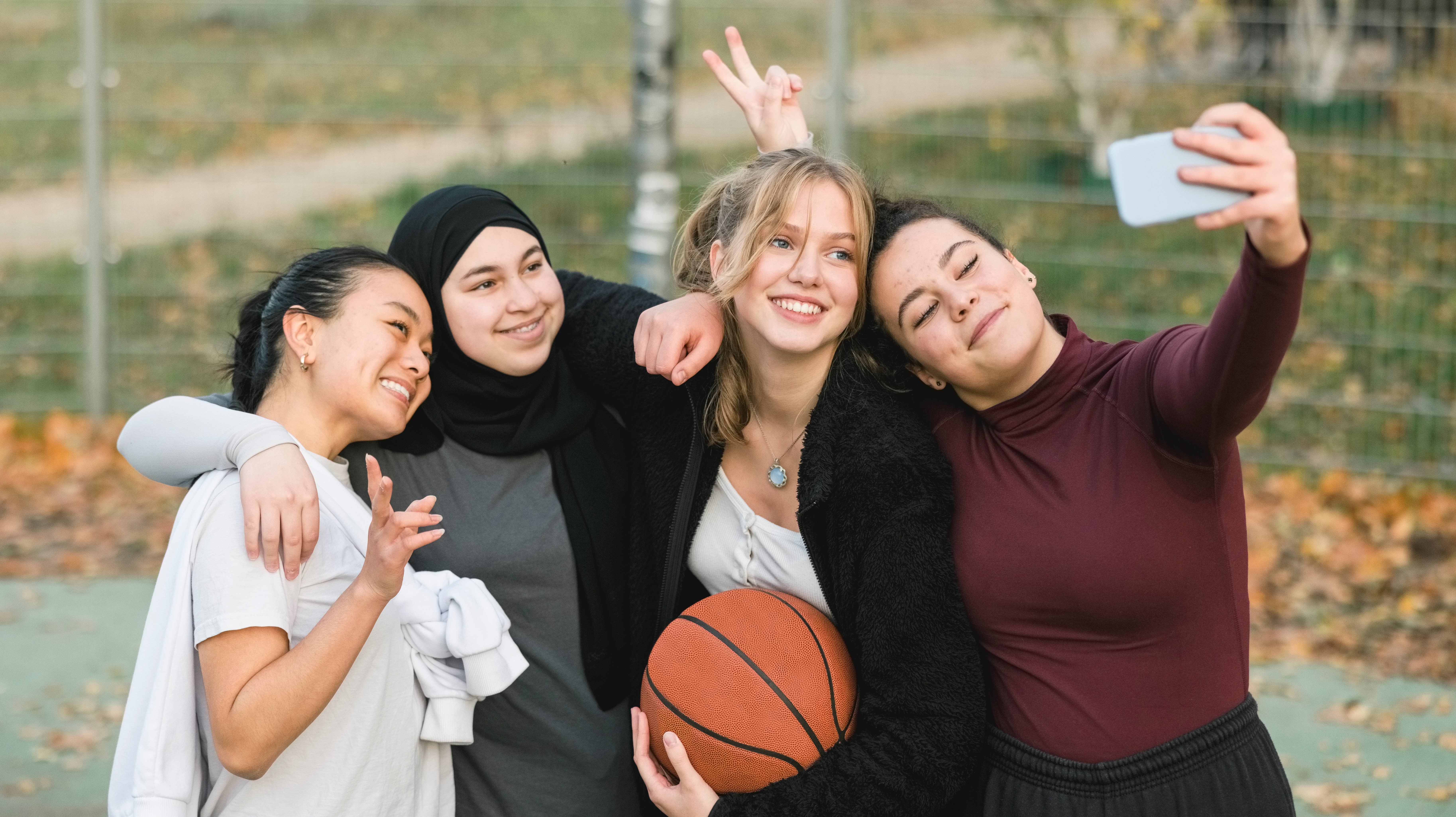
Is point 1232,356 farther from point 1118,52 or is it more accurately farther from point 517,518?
point 1118,52

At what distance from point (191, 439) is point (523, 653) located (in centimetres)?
86

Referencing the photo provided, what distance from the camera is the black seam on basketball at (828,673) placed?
275cm

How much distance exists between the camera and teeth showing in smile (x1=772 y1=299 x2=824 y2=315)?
9.59ft

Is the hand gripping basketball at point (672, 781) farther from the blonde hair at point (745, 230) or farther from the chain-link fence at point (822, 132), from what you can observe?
the chain-link fence at point (822, 132)

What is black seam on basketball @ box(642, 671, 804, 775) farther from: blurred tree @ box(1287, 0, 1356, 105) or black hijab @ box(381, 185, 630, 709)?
blurred tree @ box(1287, 0, 1356, 105)

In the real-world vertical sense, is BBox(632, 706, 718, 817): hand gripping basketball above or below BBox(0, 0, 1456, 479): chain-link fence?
below

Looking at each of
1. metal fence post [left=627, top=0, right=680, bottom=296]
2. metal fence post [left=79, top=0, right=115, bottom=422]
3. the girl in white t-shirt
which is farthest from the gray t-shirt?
metal fence post [left=79, top=0, right=115, bottom=422]

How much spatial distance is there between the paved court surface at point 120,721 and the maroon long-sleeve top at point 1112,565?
248 centimetres

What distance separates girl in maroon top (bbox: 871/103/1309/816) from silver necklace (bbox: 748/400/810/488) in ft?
1.43

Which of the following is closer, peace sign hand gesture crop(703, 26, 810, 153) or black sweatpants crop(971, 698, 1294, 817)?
black sweatpants crop(971, 698, 1294, 817)

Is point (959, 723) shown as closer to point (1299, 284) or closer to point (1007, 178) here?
point (1299, 284)

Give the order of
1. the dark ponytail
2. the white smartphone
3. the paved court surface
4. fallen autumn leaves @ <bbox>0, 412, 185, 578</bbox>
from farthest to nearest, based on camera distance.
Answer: fallen autumn leaves @ <bbox>0, 412, 185, 578</bbox> < the paved court surface < the dark ponytail < the white smartphone

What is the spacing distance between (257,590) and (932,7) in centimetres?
617

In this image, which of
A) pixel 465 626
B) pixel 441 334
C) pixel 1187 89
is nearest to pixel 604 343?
pixel 441 334
